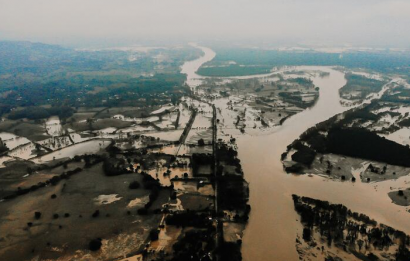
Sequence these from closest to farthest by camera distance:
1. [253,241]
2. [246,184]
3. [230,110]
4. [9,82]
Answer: [253,241] < [246,184] < [230,110] < [9,82]

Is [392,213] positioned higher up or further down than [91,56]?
further down

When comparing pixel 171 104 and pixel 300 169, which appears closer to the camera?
pixel 300 169

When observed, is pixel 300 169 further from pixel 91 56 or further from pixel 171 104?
pixel 91 56

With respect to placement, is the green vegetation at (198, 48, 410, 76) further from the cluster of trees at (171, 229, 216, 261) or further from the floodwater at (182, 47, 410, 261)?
the cluster of trees at (171, 229, 216, 261)

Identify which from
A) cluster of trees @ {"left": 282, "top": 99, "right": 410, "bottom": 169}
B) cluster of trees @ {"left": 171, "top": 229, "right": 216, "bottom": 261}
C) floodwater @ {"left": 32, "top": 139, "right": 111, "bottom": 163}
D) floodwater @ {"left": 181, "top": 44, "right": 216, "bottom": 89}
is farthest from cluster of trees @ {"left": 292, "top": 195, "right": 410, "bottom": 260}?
floodwater @ {"left": 181, "top": 44, "right": 216, "bottom": 89}

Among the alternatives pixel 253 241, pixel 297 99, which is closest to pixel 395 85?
pixel 297 99

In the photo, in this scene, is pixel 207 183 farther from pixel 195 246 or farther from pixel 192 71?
pixel 192 71

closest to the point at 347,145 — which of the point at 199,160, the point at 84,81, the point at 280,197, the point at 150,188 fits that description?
the point at 280,197
